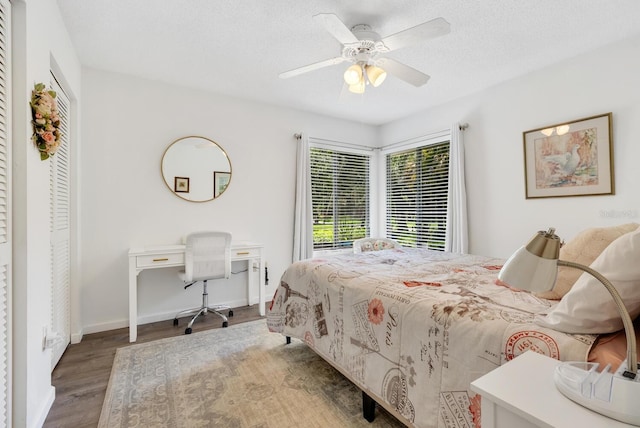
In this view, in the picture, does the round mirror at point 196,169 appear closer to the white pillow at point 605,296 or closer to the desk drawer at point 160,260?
the desk drawer at point 160,260

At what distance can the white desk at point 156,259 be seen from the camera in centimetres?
272

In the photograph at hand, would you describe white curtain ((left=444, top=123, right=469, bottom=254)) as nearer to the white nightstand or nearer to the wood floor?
the wood floor

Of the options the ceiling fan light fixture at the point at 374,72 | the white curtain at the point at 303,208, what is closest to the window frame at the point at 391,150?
the white curtain at the point at 303,208

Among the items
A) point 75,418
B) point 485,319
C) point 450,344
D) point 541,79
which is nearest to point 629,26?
point 541,79

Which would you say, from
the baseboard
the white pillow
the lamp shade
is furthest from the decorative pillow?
the baseboard

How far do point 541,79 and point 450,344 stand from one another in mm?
2916

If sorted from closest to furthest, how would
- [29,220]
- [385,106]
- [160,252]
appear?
[29,220]
[160,252]
[385,106]

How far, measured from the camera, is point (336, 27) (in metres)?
1.84

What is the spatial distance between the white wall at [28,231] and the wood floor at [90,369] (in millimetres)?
125

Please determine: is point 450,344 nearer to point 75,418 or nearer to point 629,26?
point 75,418

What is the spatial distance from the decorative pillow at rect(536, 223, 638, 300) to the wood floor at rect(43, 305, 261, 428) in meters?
2.46

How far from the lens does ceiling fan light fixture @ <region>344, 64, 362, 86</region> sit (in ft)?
7.07

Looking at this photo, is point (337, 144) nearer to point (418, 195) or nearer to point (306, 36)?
point (418, 195)

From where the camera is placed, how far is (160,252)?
112 inches
